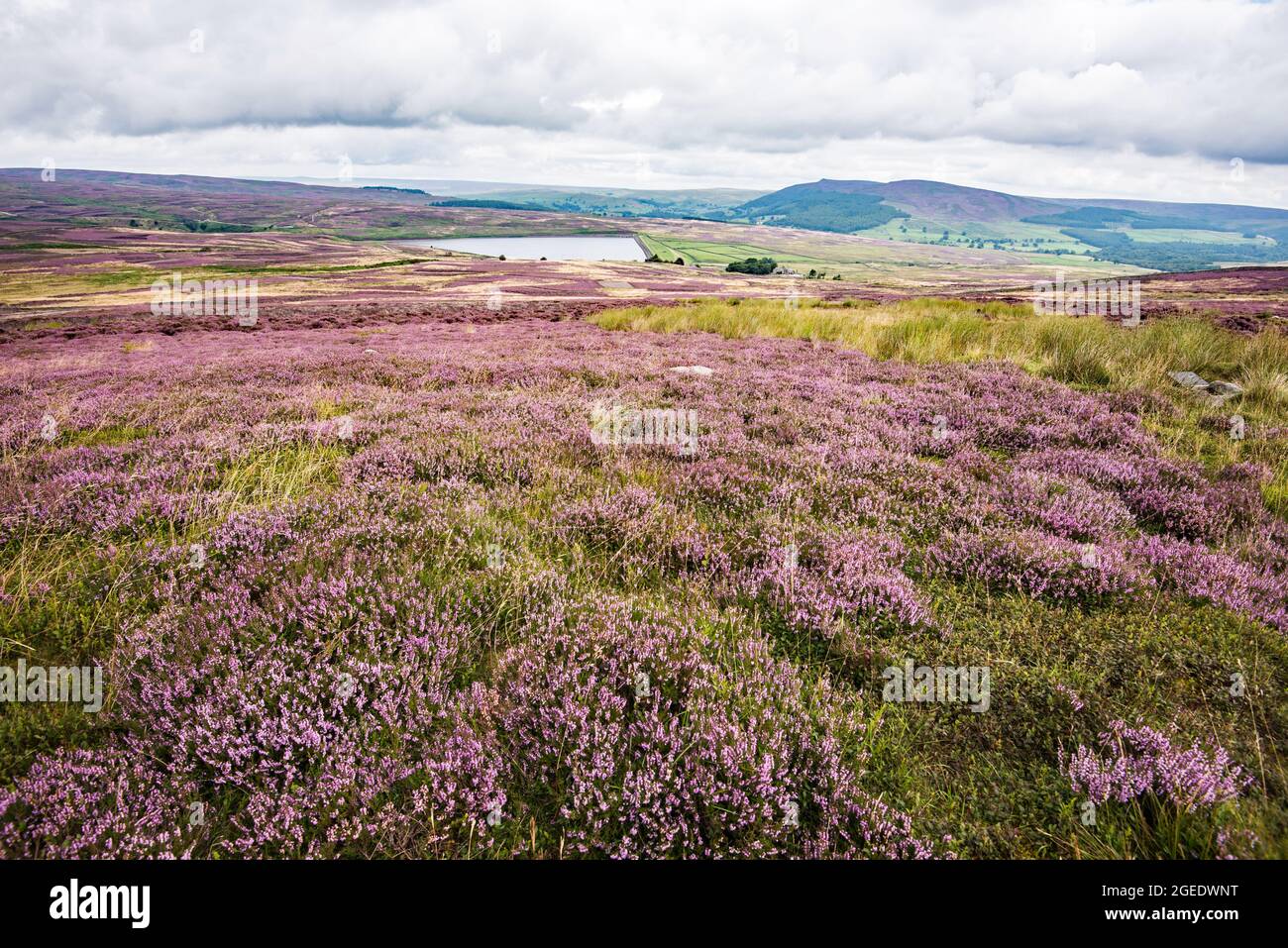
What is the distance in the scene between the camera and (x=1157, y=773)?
226cm

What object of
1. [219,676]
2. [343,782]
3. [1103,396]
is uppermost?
[1103,396]

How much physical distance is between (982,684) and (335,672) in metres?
3.26

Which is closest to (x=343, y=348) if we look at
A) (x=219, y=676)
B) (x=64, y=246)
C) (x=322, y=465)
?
(x=322, y=465)

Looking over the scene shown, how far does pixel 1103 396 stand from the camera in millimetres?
8859

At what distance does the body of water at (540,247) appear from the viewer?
502 feet

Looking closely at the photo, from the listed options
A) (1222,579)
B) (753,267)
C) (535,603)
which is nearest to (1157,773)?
(1222,579)
